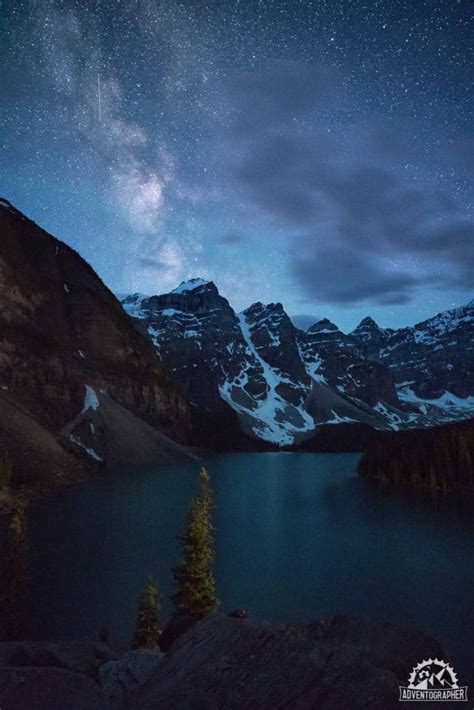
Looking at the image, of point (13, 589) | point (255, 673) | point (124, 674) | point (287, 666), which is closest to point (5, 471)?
point (13, 589)

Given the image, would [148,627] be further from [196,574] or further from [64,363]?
[64,363]

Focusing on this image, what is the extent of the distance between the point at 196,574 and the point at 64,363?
4850 inches

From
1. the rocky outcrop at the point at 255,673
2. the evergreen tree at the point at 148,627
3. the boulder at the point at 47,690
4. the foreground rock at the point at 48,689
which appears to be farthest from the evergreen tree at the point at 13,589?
the boulder at the point at 47,690

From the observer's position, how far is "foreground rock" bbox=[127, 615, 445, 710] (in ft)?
28.7

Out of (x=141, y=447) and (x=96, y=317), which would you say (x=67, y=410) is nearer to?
(x=141, y=447)

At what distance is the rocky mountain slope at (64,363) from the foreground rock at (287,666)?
245 ft

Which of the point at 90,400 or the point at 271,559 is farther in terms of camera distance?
the point at 90,400

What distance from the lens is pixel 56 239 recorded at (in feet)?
587

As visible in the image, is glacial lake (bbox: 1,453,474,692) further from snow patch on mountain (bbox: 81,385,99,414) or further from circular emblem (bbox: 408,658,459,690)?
snow patch on mountain (bbox: 81,385,99,414)

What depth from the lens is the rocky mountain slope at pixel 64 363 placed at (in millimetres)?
104625

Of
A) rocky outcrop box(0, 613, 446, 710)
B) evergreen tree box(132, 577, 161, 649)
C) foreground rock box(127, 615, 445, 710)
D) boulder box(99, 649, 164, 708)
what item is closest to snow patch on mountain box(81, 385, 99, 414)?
evergreen tree box(132, 577, 161, 649)

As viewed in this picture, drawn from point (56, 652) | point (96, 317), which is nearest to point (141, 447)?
point (96, 317)

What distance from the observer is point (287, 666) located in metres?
9.49

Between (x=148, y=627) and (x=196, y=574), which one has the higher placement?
(x=196, y=574)
